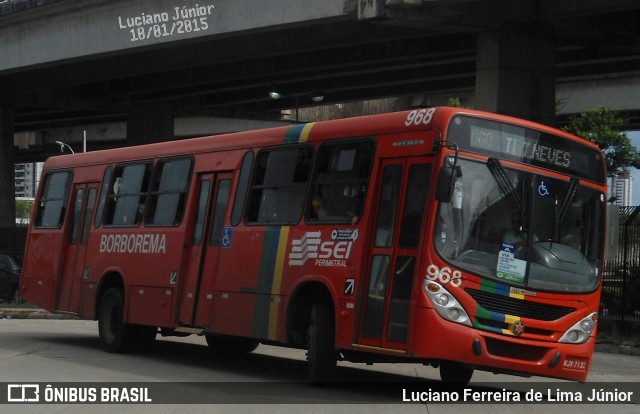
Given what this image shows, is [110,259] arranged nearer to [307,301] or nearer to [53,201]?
[53,201]

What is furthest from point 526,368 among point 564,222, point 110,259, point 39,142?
point 39,142

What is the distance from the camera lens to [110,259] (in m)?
18.8

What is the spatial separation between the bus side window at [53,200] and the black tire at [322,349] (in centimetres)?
848

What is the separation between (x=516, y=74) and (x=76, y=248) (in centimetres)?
1258

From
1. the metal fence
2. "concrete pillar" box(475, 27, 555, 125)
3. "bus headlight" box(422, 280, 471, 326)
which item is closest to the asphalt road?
"bus headlight" box(422, 280, 471, 326)

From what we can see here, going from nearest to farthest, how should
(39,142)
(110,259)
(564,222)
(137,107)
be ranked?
(564,222) < (110,259) < (137,107) < (39,142)

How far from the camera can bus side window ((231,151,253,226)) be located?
15.6m

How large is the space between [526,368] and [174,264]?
629cm

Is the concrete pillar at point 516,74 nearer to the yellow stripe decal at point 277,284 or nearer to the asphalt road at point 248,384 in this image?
the asphalt road at point 248,384

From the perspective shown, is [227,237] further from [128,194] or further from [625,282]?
[625,282]

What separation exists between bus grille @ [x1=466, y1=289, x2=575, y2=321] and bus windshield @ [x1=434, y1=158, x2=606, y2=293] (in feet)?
0.63

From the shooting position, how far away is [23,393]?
506 inches

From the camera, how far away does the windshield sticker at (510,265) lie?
12.4m
